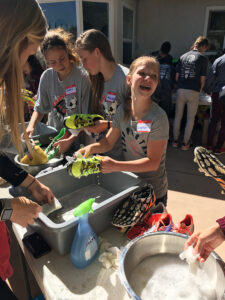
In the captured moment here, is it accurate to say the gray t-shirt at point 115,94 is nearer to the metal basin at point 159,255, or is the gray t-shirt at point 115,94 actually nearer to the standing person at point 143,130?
the standing person at point 143,130

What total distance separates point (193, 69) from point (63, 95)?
2.39m

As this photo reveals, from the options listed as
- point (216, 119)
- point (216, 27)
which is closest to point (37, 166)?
point (216, 119)

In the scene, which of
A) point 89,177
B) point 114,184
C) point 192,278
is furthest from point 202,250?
point 89,177

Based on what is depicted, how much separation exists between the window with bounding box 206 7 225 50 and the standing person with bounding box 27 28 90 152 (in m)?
4.63

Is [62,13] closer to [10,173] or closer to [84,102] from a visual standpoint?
[84,102]

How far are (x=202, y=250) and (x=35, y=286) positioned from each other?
877mm

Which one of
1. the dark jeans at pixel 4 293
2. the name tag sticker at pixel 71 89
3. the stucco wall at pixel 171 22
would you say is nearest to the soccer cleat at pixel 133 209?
the dark jeans at pixel 4 293

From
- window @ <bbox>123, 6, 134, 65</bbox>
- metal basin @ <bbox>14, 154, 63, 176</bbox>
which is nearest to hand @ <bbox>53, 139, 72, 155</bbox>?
metal basin @ <bbox>14, 154, 63, 176</bbox>

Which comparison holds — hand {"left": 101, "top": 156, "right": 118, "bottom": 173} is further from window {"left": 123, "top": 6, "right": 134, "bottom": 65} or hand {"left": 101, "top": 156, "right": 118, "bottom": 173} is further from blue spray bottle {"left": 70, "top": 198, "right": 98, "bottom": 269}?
window {"left": 123, "top": 6, "right": 134, "bottom": 65}

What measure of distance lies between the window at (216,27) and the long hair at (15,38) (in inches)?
216

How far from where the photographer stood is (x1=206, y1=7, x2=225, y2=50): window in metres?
4.99

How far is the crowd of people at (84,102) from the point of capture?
678 millimetres

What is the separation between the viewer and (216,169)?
2.53 feet

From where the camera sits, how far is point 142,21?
5574 millimetres
